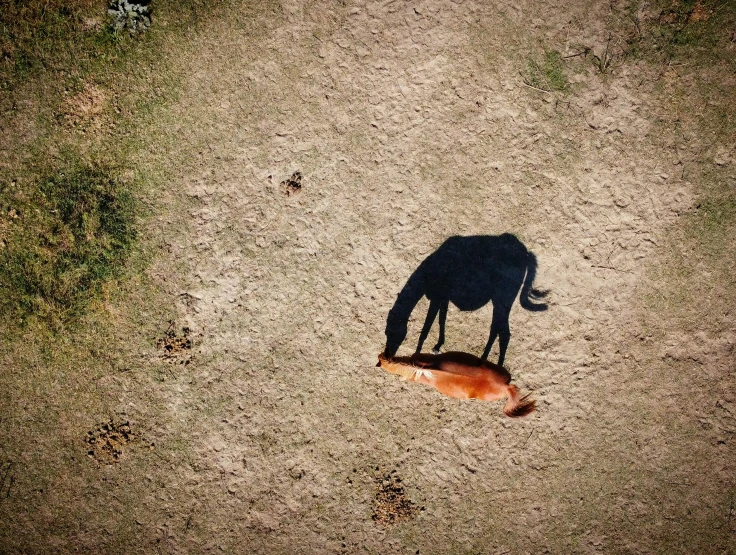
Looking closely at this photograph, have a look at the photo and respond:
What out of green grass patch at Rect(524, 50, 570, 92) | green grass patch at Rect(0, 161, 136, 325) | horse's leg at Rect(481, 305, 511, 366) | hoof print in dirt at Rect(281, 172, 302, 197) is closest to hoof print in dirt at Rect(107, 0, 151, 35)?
green grass patch at Rect(0, 161, 136, 325)

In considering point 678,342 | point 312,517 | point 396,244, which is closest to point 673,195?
point 678,342

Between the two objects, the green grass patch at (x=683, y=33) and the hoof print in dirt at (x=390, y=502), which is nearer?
the green grass patch at (x=683, y=33)

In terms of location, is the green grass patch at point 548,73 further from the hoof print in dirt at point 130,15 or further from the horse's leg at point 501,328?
the hoof print in dirt at point 130,15

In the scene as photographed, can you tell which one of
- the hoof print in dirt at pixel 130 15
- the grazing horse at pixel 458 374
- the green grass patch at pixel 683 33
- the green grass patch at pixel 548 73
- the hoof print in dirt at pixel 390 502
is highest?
the green grass patch at pixel 683 33

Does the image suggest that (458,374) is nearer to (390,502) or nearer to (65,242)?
(390,502)

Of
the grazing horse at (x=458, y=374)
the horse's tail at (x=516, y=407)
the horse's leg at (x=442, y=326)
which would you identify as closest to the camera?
the grazing horse at (x=458, y=374)

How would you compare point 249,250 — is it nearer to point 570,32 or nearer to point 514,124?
point 514,124

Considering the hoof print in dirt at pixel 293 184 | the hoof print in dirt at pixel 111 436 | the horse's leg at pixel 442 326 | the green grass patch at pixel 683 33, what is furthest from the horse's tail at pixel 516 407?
the hoof print in dirt at pixel 111 436
